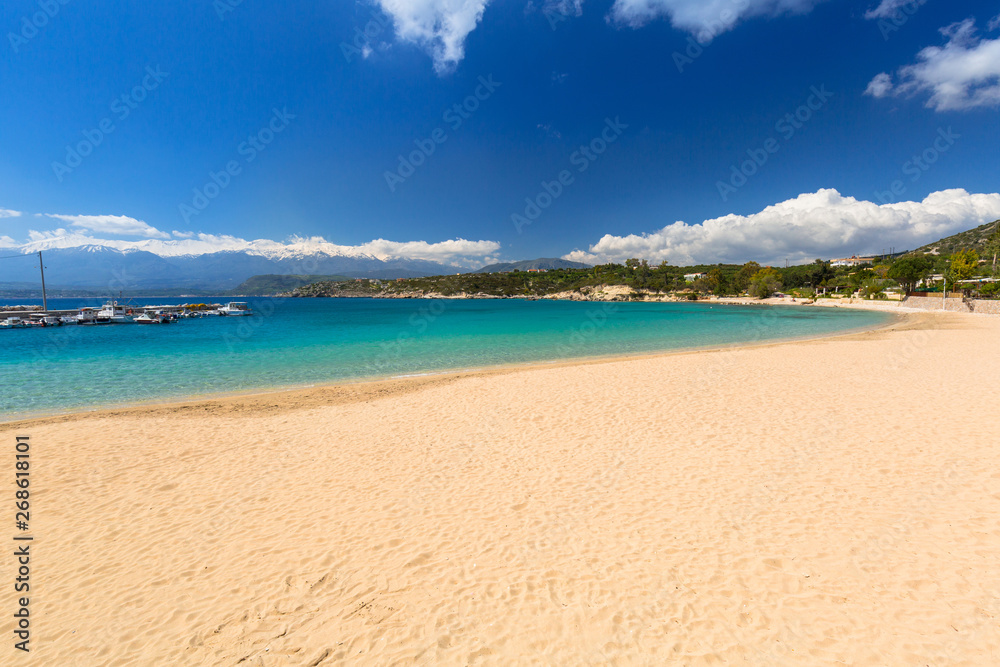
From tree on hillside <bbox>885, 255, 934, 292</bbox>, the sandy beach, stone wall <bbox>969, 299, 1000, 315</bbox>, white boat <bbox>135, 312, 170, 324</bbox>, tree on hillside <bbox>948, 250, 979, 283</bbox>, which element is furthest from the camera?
tree on hillside <bbox>885, 255, 934, 292</bbox>

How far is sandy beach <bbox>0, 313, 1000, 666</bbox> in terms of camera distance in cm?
350

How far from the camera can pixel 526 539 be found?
497 centimetres

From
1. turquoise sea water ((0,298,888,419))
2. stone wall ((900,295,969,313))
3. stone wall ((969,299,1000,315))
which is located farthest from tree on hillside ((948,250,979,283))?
turquoise sea water ((0,298,888,419))

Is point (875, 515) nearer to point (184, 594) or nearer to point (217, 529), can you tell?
point (184, 594)

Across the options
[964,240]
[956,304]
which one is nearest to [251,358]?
[956,304]

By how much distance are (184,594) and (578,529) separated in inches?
183

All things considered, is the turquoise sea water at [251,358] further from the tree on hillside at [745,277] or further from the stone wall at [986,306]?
the tree on hillside at [745,277]

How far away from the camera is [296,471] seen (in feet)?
23.5

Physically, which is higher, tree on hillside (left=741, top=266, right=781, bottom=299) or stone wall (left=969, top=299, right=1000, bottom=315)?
tree on hillside (left=741, top=266, right=781, bottom=299)

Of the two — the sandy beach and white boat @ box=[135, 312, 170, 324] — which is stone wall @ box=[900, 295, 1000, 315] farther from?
white boat @ box=[135, 312, 170, 324]

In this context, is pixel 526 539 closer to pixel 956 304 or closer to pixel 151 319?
pixel 151 319

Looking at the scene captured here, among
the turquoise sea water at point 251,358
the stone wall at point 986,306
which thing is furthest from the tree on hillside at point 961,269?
the turquoise sea water at point 251,358

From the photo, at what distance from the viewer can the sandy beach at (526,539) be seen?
3498mm

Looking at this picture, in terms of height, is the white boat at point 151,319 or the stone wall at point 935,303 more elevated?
the white boat at point 151,319
